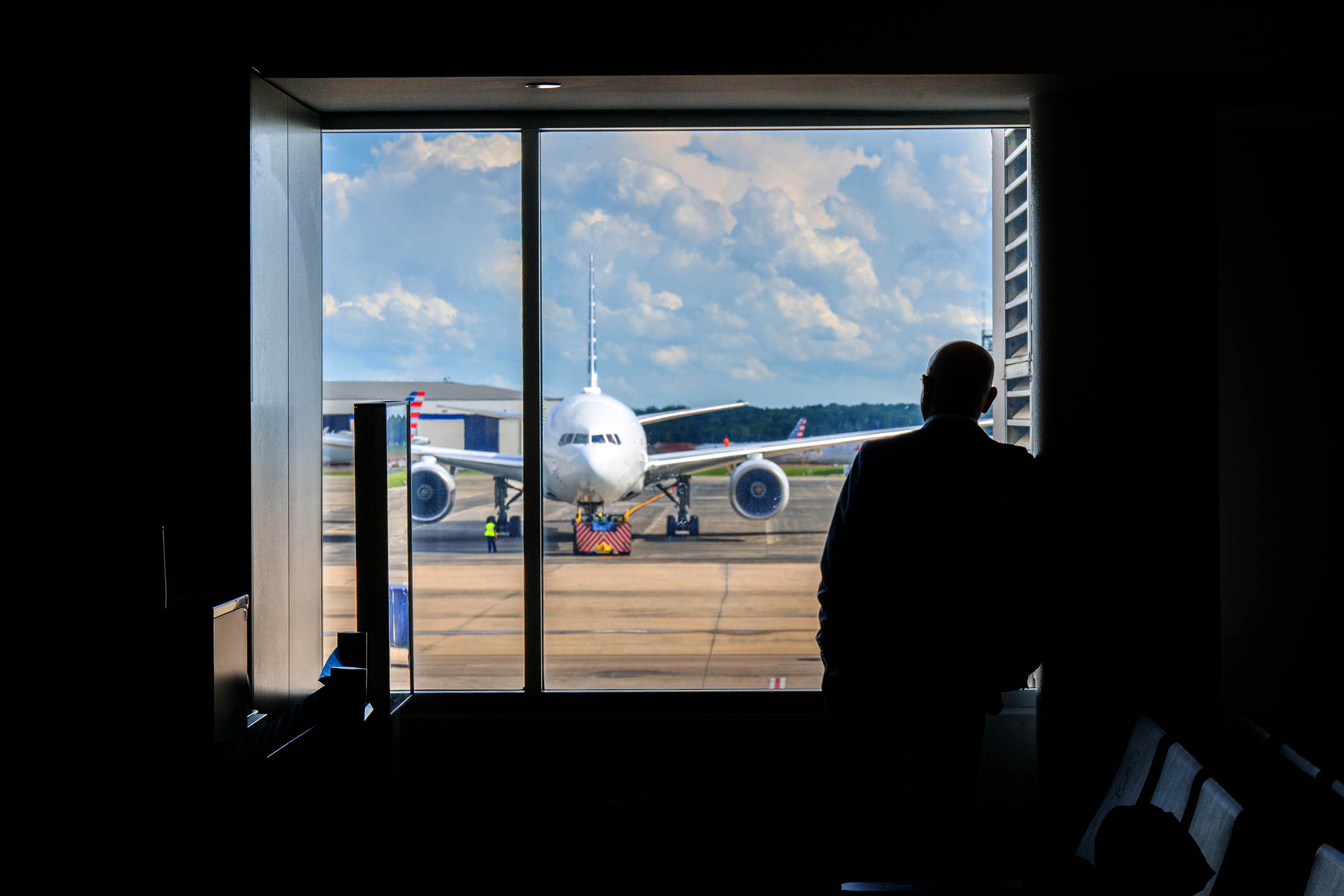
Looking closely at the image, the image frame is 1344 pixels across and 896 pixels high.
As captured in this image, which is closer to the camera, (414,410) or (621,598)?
(414,410)

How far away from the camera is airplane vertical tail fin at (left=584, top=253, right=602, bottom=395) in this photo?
183 inches

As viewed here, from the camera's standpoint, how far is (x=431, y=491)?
2836mm

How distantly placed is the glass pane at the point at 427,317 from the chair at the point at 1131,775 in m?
1.45

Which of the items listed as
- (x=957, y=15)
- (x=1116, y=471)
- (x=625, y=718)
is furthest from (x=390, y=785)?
(x=957, y=15)

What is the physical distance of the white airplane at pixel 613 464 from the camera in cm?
307

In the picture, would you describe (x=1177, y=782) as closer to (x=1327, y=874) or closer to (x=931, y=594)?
(x=1327, y=874)

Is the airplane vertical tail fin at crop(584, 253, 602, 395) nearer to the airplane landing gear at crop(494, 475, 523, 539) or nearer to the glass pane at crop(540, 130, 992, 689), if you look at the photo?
the glass pane at crop(540, 130, 992, 689)

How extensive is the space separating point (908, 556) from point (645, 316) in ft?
4.36

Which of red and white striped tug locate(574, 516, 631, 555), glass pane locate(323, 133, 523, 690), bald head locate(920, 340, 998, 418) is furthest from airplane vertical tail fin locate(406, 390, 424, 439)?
red and white striped tug locate(574, 516, 631, 555)

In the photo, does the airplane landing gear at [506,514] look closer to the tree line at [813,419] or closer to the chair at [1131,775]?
the tree line at [813,419]

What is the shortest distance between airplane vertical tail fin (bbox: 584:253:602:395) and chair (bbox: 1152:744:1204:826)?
2.16 metres

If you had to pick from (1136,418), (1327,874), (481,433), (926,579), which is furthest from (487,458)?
(1327,874)

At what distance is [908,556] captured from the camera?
1.54 m

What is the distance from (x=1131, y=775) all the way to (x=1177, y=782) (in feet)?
0.69
